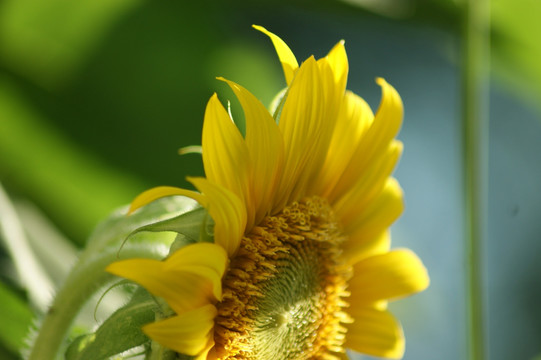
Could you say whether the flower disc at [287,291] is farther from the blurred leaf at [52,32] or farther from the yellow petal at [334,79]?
the blurred leaf at [52,32]

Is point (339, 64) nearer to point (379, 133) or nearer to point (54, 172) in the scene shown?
point (379, 133)

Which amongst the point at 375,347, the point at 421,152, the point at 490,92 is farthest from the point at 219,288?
the point at 490,92

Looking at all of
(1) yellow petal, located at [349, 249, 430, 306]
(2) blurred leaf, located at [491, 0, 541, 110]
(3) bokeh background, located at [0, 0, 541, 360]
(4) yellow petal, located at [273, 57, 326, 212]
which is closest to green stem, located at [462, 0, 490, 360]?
(3) bokeh background, located at [0, 0, 541, 360]

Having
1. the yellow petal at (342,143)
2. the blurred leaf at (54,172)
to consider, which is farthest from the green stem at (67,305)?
the blurred leaf at (54,172)

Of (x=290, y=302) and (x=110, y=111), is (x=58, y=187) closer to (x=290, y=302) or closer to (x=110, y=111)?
(x=110, y=111)

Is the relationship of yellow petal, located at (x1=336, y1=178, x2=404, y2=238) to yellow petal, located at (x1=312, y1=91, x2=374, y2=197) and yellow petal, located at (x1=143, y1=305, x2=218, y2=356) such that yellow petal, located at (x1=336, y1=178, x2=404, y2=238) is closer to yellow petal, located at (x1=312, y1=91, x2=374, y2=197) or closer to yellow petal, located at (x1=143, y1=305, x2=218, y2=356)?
yellow petal, located at (x1=312, y1=91, x2=374, y2=197)

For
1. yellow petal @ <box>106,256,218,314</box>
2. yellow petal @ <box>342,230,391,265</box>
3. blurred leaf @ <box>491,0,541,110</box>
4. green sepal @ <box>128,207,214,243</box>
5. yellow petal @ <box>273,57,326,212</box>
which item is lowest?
yellow petal @ <box>106,256,218,314</box>

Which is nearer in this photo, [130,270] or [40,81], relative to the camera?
[130,270]
